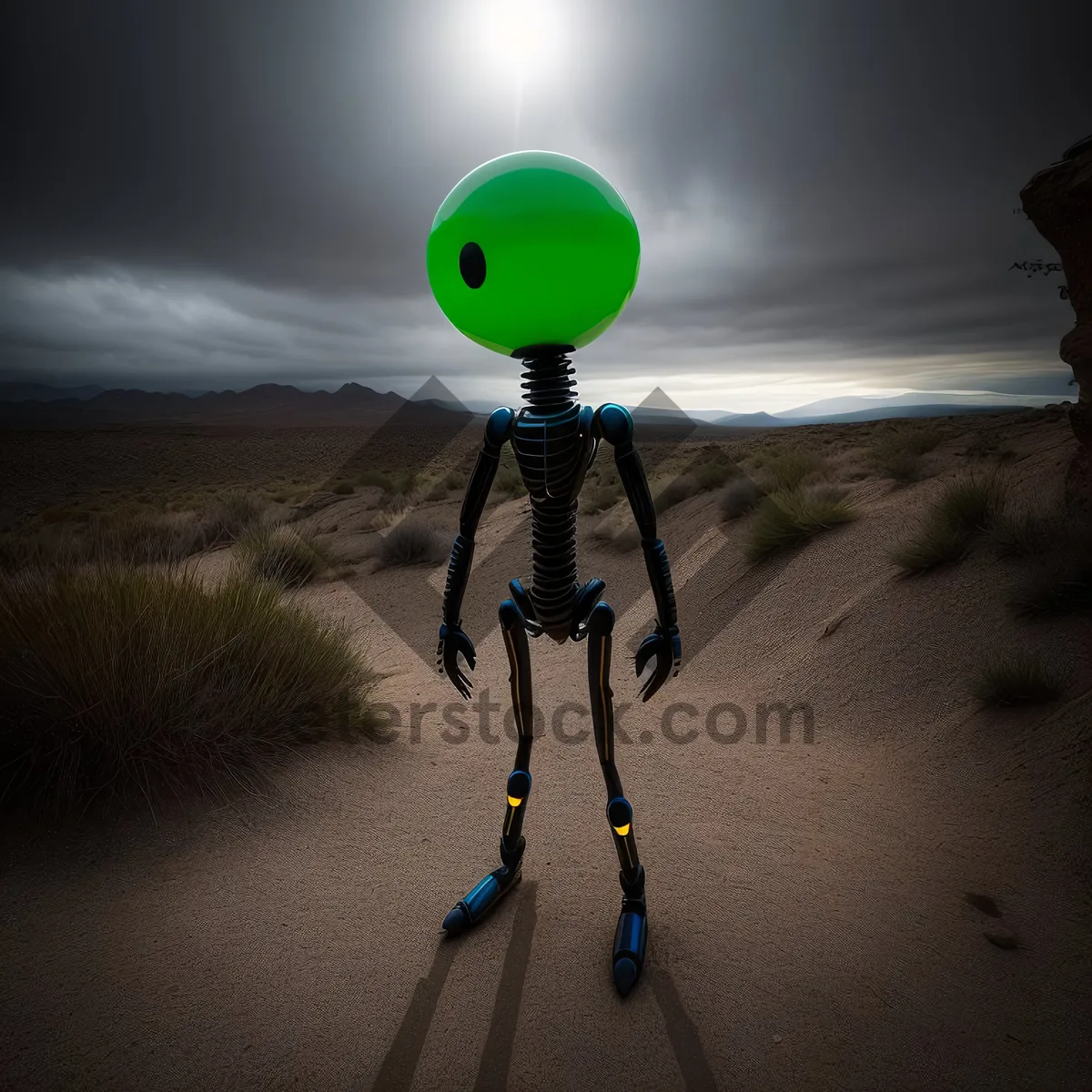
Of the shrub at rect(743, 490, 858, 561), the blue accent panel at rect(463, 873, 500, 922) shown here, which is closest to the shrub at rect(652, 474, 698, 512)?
the shrub at rect(743, 490, 858, 561)

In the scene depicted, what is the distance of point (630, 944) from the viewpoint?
8.59 ft

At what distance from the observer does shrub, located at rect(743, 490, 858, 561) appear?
7633 mm

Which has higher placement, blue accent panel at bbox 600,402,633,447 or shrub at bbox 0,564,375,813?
blue accent panel at bbox 600,402,633,447

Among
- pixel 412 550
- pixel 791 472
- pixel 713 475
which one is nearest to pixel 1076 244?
pixel 791 472

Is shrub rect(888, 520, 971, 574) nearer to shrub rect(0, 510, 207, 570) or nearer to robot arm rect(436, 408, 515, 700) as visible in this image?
robot arm rect(436, 408, 515, 700)

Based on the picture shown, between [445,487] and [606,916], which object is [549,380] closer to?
[606,916]

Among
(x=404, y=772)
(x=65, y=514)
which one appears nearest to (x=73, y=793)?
(x=404, y=772)

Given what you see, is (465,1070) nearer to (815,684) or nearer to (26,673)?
(26,673)

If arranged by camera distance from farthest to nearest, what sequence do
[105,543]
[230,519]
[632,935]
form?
[230,519] < [105,543] < [632,935]

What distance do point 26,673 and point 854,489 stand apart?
30.9ft

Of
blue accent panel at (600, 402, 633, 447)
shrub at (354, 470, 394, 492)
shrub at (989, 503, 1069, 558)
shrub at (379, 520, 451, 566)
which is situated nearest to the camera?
blue accent panel at (600, 402, 633, 447)

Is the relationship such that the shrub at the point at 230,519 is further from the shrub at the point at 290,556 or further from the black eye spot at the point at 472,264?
the black eye spot at the point at 472,264

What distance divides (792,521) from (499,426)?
6033mm

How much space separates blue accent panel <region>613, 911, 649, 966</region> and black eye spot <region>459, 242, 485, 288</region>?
2.69 metres
